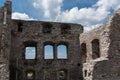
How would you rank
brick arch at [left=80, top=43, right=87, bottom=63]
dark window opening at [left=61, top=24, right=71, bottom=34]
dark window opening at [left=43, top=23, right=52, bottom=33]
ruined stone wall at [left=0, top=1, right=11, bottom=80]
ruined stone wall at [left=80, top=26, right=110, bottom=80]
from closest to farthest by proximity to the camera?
ruined stone wall at [left=80, top=26, right=110, bottom=80], ruined stone wall at [left=0, top=1, right=11, bottom=80], brick arch at [left=80, top=43, right=87, bottom=63], dark window opening at [left=43, top=23, right=52, bottom=33], dark window opening at [left=61, top=24, right=71, bottom=34]

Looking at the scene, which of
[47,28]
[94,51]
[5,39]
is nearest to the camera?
[5,39]

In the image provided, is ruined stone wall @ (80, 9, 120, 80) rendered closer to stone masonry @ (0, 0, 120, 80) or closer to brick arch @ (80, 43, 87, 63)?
stone masonry @ (0, 0, 120, 80)

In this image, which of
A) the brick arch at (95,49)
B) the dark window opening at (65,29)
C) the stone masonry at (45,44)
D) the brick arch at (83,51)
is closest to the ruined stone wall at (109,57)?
the stone masonry at (45,44)

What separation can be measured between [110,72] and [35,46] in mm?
8025

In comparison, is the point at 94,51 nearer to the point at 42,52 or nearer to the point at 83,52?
the point at 83,52

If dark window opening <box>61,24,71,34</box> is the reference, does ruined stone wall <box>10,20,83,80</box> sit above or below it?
below

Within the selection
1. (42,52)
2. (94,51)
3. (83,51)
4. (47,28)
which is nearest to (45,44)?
(42,52)

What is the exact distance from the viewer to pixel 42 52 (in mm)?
19859

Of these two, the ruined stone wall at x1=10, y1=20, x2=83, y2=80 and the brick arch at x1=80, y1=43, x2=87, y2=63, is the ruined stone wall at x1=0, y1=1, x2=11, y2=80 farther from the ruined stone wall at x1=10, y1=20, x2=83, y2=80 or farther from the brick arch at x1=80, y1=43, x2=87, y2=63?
the brick arch at x1=80, y1=43, x2=87, y2=63

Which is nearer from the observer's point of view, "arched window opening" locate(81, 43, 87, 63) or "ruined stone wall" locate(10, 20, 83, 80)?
"ruined stone wall" locate(10, 20, 83, 80)

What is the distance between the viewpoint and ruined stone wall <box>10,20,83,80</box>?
1937 centimetres

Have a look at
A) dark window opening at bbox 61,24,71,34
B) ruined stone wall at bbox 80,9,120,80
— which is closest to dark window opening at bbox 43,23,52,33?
dark window opening at bbox 61,24,71,34

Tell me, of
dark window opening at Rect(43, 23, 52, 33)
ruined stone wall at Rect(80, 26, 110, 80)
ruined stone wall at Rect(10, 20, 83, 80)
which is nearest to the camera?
ruined stone wall at Rect(80, 26, 110, 80)

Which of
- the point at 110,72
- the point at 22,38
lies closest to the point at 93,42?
the point at 110,72
